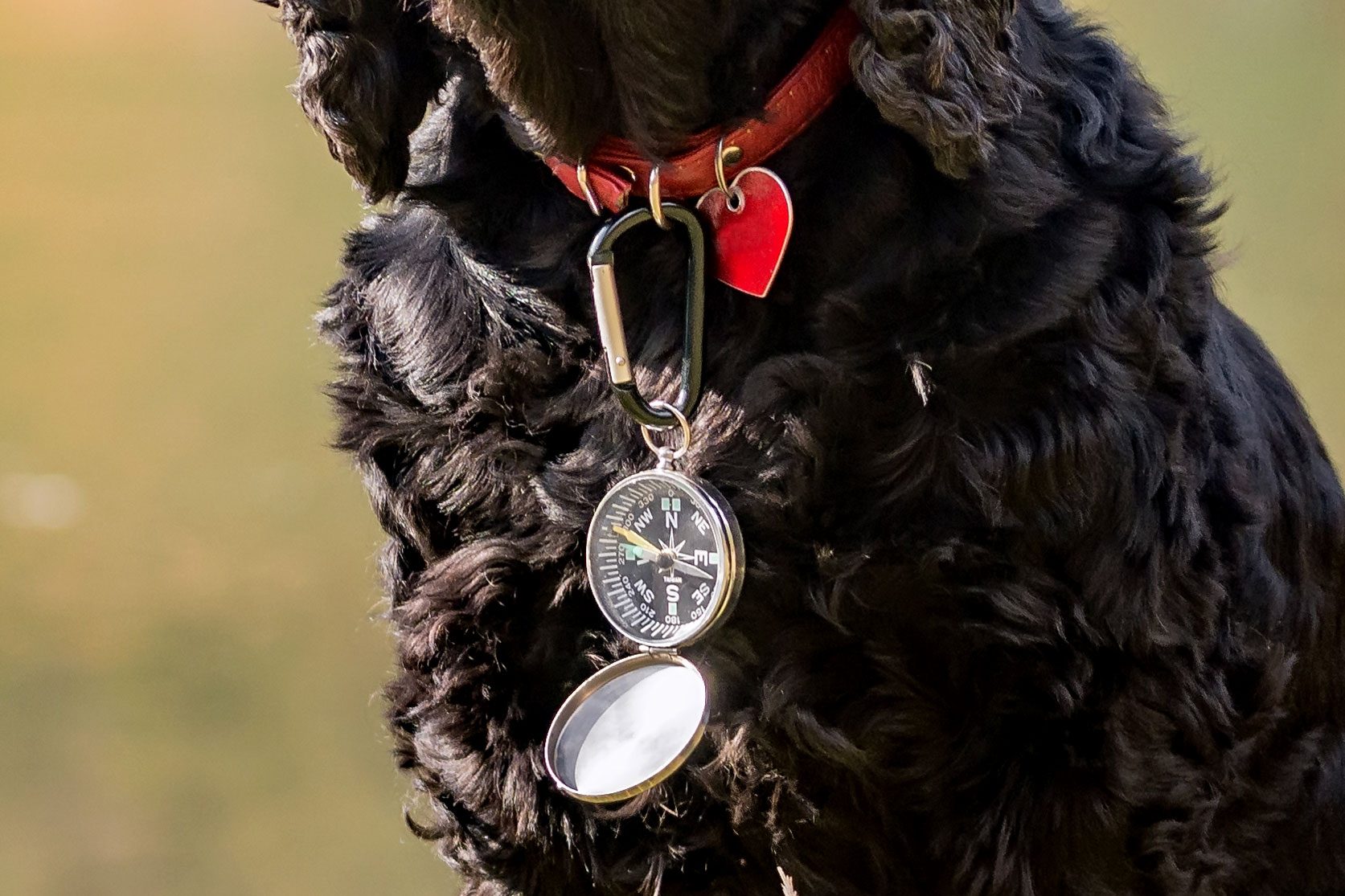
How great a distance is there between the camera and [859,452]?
1.78 metres

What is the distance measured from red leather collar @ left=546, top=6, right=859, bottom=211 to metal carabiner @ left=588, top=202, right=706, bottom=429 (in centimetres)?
4

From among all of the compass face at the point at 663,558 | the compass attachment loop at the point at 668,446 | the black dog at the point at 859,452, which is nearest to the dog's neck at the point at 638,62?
the black dog at the point at 859,452

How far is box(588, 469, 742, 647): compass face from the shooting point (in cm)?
170

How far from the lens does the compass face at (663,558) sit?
170 centimetres

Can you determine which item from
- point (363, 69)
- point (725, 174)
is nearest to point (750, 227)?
point (725, 174)

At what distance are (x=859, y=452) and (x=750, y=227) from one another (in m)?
0.29

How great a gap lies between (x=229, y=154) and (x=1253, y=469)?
9.55 feet

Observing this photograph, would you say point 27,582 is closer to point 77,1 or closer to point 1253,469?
point 77,1

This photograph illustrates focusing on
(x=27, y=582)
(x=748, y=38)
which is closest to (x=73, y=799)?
(x=27, y=582)

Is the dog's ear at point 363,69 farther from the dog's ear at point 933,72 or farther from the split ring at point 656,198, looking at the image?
the dog's ear at point 933,72

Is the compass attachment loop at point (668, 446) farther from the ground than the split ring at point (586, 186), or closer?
closer

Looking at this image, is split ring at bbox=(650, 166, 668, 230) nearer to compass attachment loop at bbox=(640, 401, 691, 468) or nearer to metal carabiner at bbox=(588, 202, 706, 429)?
metal carabiner at bbox=(588, 202, 706, 429)

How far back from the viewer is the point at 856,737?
179 centimetres

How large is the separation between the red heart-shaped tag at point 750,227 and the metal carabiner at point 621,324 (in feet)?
0.10
